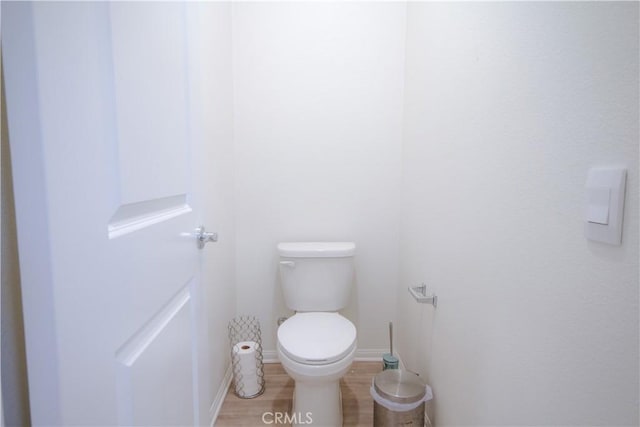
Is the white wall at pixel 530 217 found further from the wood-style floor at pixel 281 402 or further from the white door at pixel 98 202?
the white door at pixel 98 202

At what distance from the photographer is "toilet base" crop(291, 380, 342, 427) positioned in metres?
1.49

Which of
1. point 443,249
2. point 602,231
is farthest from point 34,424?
point 443,249

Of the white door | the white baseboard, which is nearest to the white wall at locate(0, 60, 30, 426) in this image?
the white door

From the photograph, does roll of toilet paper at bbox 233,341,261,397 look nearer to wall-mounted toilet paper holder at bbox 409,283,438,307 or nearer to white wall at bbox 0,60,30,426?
wall-mounted toilet paper holder at bbox 409,283,438,307

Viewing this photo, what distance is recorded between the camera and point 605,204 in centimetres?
56

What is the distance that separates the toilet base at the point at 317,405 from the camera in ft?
4.88

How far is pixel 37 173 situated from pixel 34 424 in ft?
1.06

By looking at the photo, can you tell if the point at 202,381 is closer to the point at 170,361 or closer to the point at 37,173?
the point at 170,361

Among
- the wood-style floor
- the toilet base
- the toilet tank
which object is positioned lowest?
the wood-style floor

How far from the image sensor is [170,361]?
0.83 m

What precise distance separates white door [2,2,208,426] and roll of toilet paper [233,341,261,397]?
91 cm

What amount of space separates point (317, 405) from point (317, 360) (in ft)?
0.95

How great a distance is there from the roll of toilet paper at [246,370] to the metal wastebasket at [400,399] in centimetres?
65

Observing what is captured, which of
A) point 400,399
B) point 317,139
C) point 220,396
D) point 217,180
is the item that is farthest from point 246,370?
point 317,139
